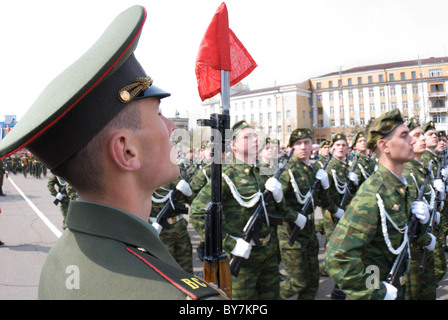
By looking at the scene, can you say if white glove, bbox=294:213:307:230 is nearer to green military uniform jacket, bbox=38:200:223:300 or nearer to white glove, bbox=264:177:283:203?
white glove, bbox=264:177:283:203

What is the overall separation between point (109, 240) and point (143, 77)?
1.64 feet

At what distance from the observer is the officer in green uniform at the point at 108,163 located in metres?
0.81

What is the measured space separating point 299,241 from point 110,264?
4.34 metres

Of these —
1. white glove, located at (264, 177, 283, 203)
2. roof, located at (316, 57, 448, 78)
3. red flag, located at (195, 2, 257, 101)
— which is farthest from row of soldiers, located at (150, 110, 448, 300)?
roof, located at (316, 57, 448, 78)

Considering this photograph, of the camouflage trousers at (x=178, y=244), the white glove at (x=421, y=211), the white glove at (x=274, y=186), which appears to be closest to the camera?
the white glove at (x=421, y=211)

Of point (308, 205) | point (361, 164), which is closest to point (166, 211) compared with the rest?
point (308, 205)

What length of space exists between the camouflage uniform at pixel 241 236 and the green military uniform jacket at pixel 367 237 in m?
1.20

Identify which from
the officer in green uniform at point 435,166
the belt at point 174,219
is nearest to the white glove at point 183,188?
the belt at point 174,219

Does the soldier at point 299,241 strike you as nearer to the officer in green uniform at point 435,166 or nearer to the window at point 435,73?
the officer in green uniform at point 435,166

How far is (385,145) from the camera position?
308 cm
